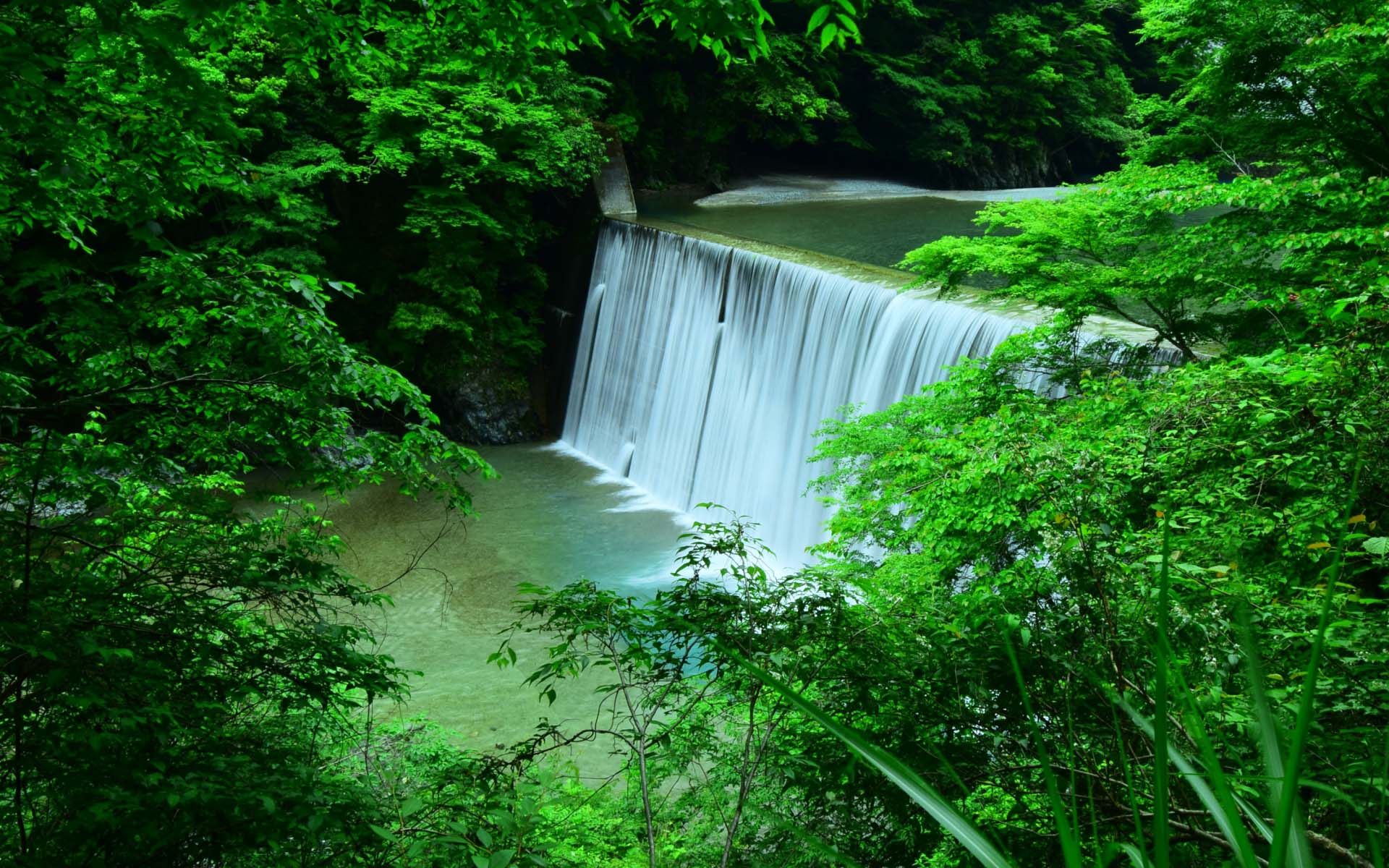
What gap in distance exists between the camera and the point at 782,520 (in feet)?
39.0

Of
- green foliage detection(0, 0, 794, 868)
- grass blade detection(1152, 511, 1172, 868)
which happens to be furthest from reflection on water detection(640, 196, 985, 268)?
grass blade detection(1152, 511, 1172, 868)

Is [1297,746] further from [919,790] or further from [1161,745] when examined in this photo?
[919,790]

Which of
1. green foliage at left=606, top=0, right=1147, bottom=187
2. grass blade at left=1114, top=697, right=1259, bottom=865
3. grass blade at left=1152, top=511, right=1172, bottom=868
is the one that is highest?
green foliage at left=606, top=0, right=1147, bottom=187

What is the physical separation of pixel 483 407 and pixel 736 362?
15.8 feet

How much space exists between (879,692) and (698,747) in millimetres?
861

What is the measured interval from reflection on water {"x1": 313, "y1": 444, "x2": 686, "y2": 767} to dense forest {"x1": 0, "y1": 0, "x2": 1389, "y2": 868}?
51.8 inches

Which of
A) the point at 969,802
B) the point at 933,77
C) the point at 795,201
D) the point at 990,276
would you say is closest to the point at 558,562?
the point at 990,276

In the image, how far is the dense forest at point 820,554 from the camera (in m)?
2.32

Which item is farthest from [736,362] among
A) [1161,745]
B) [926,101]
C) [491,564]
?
[926,101]

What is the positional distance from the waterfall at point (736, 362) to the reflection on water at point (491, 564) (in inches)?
39.1

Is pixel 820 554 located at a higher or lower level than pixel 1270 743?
lower

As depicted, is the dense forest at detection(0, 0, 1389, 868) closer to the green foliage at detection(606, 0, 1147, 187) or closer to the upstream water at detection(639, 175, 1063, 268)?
the upstream water at detection(639, 175, 1063, 268)

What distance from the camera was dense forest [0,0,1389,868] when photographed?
7.61 feet

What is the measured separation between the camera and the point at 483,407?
1547cm
